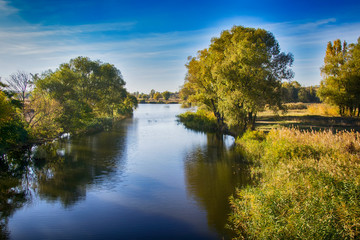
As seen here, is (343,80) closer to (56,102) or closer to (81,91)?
(56,102)

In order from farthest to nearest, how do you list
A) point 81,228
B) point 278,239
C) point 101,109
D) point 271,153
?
point 101,109 → point 271,153 → point 81,228 → point 278,239

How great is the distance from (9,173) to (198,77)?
90.3 feet

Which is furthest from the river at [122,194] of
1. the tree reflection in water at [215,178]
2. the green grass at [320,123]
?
the green grass at [320,123]

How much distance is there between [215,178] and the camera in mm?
18938

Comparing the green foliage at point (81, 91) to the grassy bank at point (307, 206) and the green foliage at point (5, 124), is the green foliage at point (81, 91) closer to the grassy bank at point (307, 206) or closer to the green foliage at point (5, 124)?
the green foliage at point (5, 124)

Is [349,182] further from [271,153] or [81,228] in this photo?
[81,228]

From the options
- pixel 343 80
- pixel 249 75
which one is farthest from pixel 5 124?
pixel 343 80

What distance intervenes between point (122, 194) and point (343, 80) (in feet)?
133

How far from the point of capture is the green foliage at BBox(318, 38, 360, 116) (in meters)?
39.7

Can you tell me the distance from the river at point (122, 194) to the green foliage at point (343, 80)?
966 inches

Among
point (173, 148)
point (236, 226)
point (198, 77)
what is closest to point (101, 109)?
point (198, 77)

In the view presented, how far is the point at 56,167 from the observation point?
21812 mm

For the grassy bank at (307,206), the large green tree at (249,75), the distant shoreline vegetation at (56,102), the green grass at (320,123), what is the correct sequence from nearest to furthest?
1. the grassy bank at (307,206)
2. the distant shoreline vegetation at (56,102)
3. the large green tree at (249,75)
4. the green grass at (320,123)

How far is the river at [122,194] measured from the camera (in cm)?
1175
